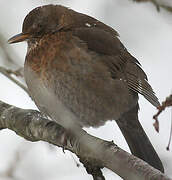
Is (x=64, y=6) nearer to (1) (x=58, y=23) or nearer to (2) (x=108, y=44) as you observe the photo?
(1) (x=58, y=23)

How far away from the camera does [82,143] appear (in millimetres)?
3240

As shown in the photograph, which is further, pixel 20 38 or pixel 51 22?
pixel 51 22

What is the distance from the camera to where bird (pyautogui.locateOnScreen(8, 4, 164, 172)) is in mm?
4156

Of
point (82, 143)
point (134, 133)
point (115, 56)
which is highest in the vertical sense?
point (115, 56)

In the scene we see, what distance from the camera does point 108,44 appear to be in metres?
4.69

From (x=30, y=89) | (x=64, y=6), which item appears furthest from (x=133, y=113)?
(x=64, y=6)

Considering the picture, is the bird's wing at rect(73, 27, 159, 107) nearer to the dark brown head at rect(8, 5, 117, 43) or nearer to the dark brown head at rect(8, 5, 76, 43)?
the dark brown head at rect(8, 5, 117, 43)

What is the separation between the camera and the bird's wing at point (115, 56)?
454 centimetres

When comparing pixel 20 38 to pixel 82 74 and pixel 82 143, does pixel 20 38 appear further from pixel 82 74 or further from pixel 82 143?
pixel 82 143

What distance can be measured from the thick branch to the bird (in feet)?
0.58

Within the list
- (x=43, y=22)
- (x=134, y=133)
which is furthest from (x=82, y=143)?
(x=43, y=22)

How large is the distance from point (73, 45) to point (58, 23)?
48 cm

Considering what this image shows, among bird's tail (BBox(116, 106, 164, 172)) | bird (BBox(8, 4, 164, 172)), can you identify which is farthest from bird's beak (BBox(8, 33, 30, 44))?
bird's tail (BBox(116, 106, 164, 172))

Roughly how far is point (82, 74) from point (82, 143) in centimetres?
111
